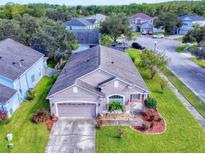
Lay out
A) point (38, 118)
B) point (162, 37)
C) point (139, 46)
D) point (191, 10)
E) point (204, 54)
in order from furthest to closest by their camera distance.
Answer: point (191, 10), point (162, 37), point (139, 46), point (204, 54), point (38, 118)

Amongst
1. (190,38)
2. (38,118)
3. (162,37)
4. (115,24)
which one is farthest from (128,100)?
(162,37)

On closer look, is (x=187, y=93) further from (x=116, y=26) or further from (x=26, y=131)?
(x=116, y=26)

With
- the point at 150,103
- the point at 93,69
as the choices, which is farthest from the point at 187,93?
the point at 93,69

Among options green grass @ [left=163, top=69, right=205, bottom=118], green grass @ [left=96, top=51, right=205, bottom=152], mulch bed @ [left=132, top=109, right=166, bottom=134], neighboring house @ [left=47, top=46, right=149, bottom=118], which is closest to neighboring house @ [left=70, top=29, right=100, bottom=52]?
green grass @ [left=163, top=69, right=205, bottom=118]

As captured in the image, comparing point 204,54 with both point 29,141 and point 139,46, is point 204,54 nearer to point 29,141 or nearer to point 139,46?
point 139,46

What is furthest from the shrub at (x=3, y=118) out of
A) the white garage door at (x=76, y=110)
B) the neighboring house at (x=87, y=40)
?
the neighboring house at (x=87, y=40)

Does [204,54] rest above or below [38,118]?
above

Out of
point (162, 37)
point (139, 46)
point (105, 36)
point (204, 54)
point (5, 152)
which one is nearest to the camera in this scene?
point (5, 152)
